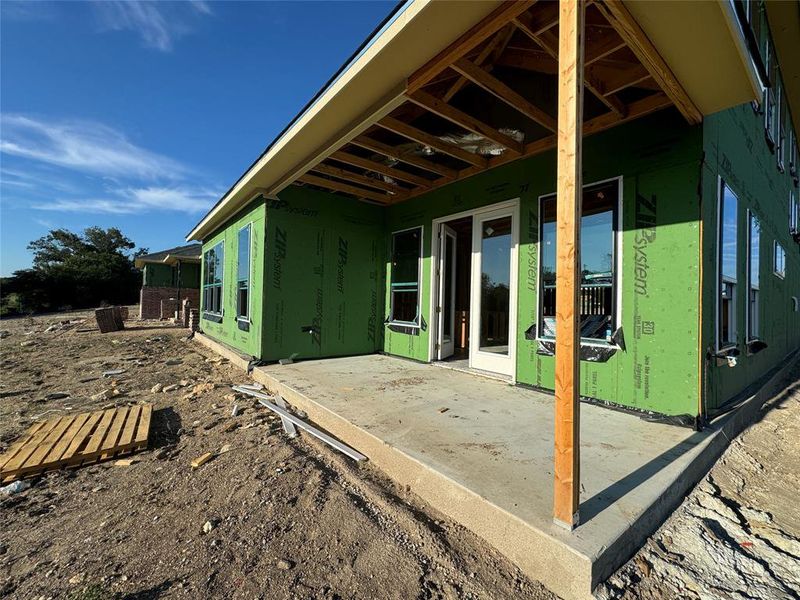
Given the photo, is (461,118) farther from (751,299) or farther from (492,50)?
(751,299)

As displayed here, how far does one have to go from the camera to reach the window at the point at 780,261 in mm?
5711

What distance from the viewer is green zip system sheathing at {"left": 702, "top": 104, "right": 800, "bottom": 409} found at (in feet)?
9.75

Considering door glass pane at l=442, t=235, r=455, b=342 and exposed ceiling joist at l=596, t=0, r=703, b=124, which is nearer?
exposed ceiling joist at l=596, t=0, r=703, b=124

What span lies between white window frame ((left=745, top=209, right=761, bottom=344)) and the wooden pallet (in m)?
6.57

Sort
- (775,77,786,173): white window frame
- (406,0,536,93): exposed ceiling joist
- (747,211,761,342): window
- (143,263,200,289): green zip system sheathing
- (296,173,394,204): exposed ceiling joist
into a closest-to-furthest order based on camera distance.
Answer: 1. (406,0,536,93): exposed ceiling joist
2. (747,211,761,342): window
3. (296,173,394,204): exposed ceiling joist
4. (775,77,786,173): white window frame
5. (143,263,200,289): green zip system sheathing

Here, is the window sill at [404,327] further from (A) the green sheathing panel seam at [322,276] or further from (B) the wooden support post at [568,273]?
(B) the wooden support post at [568,273]

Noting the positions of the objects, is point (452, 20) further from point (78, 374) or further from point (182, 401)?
point (78, 374)

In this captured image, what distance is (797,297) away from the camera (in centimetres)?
806

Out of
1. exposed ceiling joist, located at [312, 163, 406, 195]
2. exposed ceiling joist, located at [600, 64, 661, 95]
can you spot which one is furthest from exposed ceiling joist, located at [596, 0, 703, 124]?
exposed ceiling joist, located at [312, 163, 406, 195]

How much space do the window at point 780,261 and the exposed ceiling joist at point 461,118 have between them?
527 centimetres

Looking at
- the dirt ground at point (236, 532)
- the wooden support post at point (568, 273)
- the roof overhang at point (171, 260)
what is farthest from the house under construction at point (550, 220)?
the roof overhang at point (171, 260)

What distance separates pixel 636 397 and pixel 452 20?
10.8ft

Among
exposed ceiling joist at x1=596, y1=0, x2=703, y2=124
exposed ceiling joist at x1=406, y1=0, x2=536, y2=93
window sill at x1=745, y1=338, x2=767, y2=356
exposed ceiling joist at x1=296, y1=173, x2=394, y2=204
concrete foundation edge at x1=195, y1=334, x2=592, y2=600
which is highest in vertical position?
exposed ceiling joist at x1=296, y1=173, x2=394, y2=204

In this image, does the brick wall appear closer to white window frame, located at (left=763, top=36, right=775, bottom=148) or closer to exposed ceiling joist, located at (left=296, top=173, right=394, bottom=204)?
exposed ceiling joist, located at (left=296, top=173, right=394, bottom=204)
